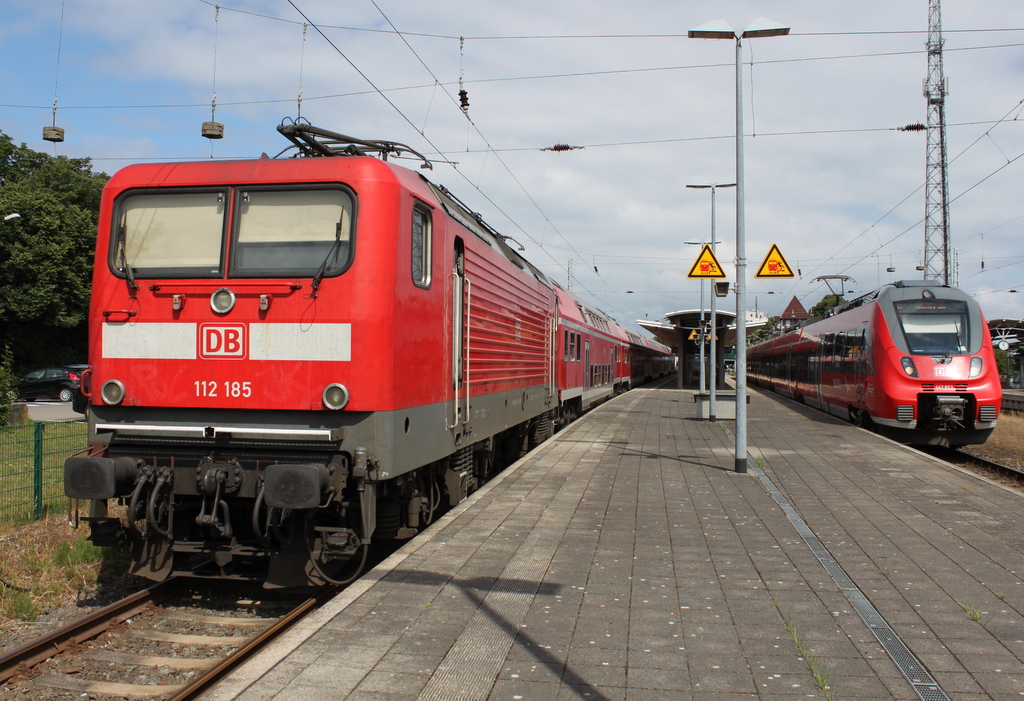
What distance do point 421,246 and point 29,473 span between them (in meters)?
5.63

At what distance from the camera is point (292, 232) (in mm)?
5824

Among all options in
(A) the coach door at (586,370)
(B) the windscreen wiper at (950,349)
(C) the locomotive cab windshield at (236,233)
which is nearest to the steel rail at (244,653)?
(C) the locomotive cab windshield at (236,233)

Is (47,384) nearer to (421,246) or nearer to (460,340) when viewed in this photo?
(460,340)

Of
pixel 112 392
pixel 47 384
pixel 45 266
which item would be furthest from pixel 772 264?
pixel 45 266

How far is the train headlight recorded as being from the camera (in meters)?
14.9

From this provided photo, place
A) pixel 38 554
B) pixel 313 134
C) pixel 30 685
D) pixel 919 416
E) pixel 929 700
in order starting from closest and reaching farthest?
pixel 929 700, pixel 30 685, pixel 313 134, pixel 38 554, pixel 919 416

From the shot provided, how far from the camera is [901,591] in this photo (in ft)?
18.8

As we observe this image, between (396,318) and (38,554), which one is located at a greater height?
(396,318)

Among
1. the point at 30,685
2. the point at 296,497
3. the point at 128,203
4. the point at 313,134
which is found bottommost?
the point at 30,685

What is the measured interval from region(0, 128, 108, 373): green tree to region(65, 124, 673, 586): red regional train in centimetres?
2820

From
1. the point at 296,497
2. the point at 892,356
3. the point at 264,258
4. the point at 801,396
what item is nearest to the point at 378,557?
the point at 296,497

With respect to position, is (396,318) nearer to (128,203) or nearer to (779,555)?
(128,203)

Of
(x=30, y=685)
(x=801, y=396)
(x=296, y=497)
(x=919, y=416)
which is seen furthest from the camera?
(x=801, y=396)

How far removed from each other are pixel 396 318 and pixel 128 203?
88.8 inches
